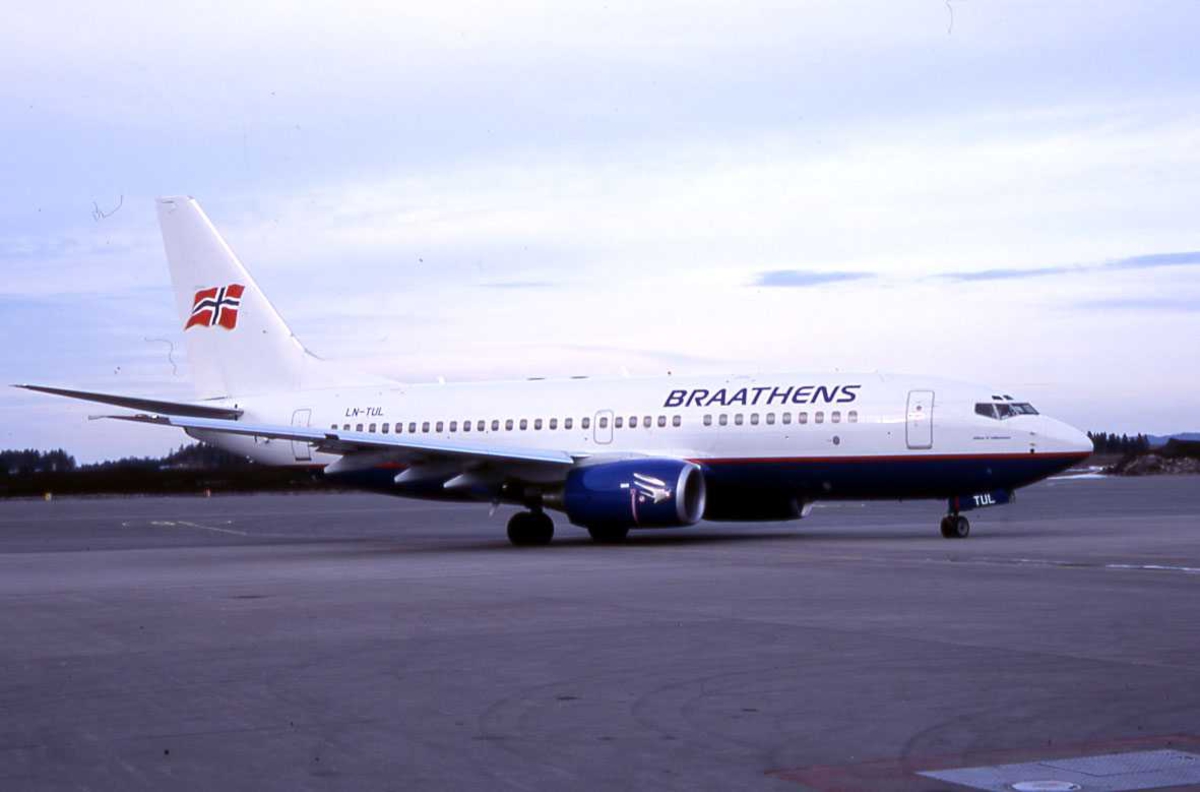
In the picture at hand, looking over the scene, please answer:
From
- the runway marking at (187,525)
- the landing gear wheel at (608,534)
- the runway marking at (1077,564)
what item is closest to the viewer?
the runway marking at (1077,564)

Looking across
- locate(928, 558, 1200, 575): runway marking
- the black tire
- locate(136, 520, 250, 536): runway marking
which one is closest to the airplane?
the black tire

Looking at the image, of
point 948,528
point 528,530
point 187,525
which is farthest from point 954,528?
point 187,525

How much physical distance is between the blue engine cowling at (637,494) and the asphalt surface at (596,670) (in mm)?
3855

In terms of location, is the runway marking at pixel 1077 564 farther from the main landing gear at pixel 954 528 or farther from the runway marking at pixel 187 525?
the runway marking at pixel 187 525

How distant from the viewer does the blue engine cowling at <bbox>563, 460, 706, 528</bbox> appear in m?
Result: 26.5

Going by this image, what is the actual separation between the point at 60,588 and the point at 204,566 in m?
4.28

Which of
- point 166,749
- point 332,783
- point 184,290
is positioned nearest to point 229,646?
point 166,749

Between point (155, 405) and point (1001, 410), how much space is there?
17142mm

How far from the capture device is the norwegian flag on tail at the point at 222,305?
114 feet

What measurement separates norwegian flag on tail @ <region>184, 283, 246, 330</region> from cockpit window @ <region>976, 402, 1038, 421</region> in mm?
17701

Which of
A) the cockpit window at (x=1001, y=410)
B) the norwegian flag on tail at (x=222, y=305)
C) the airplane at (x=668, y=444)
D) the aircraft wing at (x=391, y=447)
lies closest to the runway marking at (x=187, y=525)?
the airplane at (x=668, y=444)

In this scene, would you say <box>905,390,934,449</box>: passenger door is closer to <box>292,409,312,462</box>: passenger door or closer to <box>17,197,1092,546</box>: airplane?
<box>17,197,1092,546</box>: airplane

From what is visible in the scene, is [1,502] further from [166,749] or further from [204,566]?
[166,749]

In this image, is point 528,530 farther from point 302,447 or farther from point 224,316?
point 224,316
